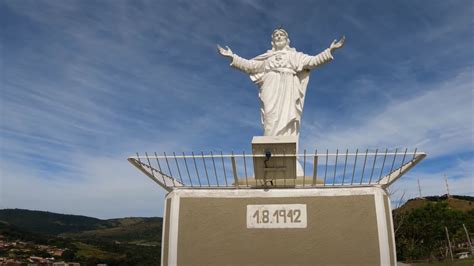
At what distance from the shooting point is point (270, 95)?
1005 cm

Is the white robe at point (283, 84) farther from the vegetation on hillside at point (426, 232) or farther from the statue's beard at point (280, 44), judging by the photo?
the vegetation on hillside at point (426, 232)

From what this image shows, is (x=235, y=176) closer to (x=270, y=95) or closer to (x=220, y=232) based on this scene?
(x=220, y=232)

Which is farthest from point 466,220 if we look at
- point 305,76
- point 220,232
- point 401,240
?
point 220,232

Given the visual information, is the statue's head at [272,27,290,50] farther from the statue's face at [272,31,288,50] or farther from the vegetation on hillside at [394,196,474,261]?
the vegetation on hillside at [394,196,474,261]

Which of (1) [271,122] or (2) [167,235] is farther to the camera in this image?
(1) [271,122]

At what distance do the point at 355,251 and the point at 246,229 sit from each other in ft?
6.30

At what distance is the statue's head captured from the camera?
1058cm

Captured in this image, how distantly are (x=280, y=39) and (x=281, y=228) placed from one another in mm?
5006

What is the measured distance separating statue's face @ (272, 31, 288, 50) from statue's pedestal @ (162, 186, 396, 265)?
165 inches

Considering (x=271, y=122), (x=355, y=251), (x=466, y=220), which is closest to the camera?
(x=355, y=251)

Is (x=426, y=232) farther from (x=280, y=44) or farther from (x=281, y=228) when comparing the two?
(x=281, y=228)

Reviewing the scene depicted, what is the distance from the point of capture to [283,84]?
10.0 metres

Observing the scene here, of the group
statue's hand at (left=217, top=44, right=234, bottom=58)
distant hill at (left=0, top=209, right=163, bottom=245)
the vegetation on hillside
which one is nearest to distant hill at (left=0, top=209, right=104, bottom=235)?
distant hill at (left=0, top=209, right=163, bottom=245)

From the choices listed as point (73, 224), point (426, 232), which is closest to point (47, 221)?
point (73, 224)
